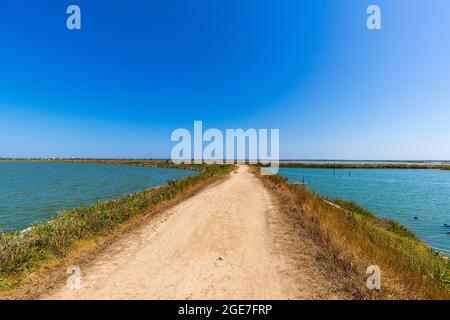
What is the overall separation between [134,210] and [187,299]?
29.8 feet

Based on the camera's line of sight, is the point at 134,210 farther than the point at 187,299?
Yes

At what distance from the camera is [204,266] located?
7059mm

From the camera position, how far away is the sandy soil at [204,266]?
220 inches

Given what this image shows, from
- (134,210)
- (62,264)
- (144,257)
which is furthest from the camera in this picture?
(134,210)

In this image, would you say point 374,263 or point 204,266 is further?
point 204,266

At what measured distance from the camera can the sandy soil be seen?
220 inches

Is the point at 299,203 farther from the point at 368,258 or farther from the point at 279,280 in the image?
the point at 279,280

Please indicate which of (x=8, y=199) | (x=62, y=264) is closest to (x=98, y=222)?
(x=62, y=264)

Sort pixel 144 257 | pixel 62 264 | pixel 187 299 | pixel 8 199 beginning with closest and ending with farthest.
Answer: pixel 187 299 < pixel 62 264 < pixel 144 257 < pixel 8 199

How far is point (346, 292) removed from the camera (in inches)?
218

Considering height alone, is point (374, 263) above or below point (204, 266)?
above
